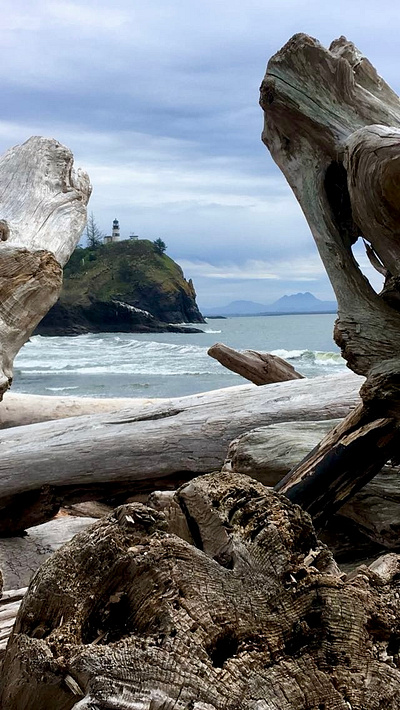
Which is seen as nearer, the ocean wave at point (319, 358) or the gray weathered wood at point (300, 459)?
the gray weathered wood at point (300, 459)

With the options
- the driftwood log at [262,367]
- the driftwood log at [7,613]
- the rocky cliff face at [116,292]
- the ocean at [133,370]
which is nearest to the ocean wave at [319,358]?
the ocean at [133,370]

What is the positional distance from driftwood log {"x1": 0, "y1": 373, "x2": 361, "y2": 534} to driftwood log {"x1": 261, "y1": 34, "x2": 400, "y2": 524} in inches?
54.0

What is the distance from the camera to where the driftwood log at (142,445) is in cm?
453

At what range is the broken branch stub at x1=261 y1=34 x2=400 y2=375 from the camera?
3.02m

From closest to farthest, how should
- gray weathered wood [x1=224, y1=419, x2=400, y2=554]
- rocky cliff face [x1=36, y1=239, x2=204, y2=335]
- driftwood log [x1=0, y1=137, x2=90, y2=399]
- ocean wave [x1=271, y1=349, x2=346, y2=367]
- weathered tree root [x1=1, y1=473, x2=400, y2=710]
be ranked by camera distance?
weathered tree root [x1=1, y1=473, x2=400, y2=710]
gray weathered wood [x1=224, y1=419, x2=400, y2=554]
driftwood log [x1=0, y1=137, x2=90, y2=399]
ocean wave [x1=271, y1=349, x2=346, y2=367]
rocky cliff face [x1=36, y1=239, x2=204, y2=335]

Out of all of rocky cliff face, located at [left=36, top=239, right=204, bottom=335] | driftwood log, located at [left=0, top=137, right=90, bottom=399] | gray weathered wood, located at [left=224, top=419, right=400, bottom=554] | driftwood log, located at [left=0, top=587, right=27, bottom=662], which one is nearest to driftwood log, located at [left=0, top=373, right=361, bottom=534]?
gray weathered wood, located at [left=224, top=419, right=400, bottom=554]

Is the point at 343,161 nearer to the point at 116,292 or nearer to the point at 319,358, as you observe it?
the point at 319,358

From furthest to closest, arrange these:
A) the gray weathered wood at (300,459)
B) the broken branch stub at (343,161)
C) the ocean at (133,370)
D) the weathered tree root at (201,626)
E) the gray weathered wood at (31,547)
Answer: the ocean at (133,370)
the gray weathered wood at (31,547)
the gray weathered wood at (300,459)
the broken branch stub at (343,161)
the weathered tree root at (201,626)

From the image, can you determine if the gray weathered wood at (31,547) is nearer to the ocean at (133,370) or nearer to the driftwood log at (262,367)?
the driftwood log at (262,367)

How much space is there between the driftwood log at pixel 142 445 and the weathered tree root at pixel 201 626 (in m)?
2.97

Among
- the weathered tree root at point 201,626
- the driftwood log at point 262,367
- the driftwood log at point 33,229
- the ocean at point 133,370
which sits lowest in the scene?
the ocean at point 133,370

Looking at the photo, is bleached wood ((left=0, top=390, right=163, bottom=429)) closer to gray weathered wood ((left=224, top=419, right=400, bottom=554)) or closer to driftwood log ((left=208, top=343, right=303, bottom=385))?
driftwood log ((left=208, top=343, right=303, bottom=385))

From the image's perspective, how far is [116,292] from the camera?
55625mm

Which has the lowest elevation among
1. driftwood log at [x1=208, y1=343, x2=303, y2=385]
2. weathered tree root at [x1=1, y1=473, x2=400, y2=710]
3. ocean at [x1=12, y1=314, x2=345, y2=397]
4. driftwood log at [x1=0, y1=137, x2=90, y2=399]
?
ocean at [x1=12, y1=314, x2=345, y2=397]
